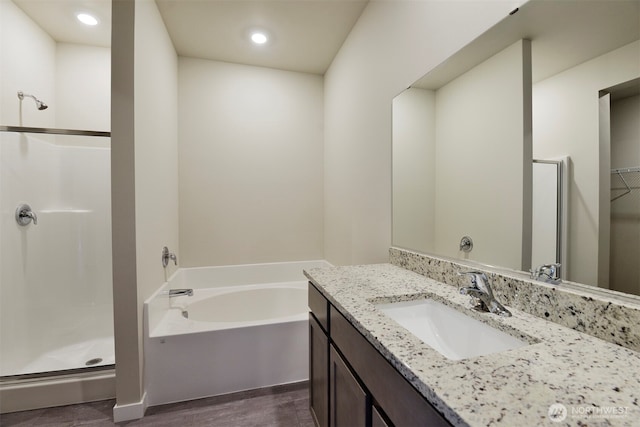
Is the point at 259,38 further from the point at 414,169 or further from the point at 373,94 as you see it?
the point at 414,169

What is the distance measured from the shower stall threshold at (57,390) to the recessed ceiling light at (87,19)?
260 cm

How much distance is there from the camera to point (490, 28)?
1010mm

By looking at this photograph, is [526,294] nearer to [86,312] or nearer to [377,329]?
[377,329]

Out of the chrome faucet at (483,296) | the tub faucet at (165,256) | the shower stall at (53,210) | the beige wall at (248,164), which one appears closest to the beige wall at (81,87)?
the shower stall at (53,210)

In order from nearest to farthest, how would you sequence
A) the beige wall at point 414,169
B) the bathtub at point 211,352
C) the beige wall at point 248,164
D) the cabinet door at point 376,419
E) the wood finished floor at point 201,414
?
the cabinet door at point 376,419 < the beige wall at point 414,169 < the wood finished floor at point 201,414 < the bathtub at point 211,352 < the beige wall at point 248,164

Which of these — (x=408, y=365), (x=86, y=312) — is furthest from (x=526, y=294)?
(x=86, y=312)

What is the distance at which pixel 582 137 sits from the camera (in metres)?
0.78

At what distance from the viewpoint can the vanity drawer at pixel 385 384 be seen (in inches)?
21.1

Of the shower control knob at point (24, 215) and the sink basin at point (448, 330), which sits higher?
the shower control knob at point (24, 215)

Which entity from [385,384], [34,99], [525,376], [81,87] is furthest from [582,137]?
[81,87]

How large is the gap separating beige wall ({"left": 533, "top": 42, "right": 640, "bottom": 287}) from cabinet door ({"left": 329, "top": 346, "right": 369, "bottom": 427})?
0.73 metres

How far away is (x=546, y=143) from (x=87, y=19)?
10.3 ft

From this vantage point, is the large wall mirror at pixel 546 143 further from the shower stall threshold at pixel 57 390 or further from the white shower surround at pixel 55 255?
the white shower surround at pixel 55 255

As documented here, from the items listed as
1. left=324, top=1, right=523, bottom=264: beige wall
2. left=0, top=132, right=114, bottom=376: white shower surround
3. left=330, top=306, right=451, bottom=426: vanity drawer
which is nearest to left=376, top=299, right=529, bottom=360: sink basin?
left=330, top=306, right=451, bottom=426: vanity drawer
